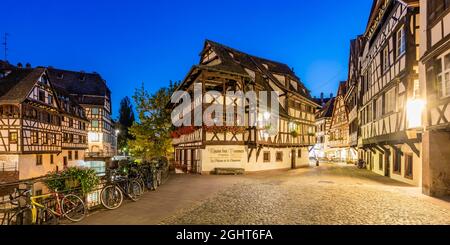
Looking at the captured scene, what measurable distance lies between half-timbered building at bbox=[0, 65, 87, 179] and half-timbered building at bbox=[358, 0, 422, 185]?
2966cm

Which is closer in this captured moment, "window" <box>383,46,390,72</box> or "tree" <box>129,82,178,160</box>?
"window" <box>383,46,390,72</box>

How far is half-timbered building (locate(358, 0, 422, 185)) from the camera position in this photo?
551 inches

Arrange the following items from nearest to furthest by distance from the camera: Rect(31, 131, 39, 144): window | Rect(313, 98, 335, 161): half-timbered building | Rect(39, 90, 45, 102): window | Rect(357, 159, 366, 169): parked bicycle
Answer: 1. Rect(31, 131, 39, 144): window
2. Rect(357, 159, 366, 169): parked bicycle
3. Rect(39, 90, 45, 102): window
4. Rect(313, 98, 335, 161): half-timbered building

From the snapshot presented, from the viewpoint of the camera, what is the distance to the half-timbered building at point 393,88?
13992 millimetres

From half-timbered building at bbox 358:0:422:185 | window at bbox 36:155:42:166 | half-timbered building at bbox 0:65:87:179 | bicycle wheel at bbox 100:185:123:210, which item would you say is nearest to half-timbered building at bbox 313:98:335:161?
half-timbered building at bbox 358:0:422:185

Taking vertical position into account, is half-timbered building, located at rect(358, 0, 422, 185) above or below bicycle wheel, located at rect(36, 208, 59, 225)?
above

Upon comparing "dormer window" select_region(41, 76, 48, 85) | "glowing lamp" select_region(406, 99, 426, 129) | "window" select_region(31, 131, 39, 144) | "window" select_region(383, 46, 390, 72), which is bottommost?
"window" select_region(31, 131, 39, 144)

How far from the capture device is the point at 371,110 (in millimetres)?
21500

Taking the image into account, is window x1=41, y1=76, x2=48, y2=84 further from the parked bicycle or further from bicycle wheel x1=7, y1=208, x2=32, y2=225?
the parked bicycle

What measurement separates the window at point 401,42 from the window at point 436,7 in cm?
331

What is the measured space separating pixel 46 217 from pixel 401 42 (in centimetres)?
1728

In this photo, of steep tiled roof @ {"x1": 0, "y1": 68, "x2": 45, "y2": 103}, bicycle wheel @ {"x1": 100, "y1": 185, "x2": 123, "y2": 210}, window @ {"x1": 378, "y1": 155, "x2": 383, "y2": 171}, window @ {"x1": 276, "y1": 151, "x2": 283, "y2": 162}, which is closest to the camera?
bicycle wheel @ {"x1": 100, "y1": 185, "x2": 123, "y2": 210}

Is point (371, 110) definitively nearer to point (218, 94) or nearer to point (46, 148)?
point (218, 94)

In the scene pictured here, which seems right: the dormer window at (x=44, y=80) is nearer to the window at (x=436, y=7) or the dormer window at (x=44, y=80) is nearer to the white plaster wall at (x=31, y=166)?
the white plaster wall at (x=31, y=166)
